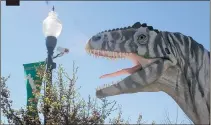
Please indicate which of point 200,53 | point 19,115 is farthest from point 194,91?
point 19,115

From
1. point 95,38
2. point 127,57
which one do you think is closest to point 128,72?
point 127,57

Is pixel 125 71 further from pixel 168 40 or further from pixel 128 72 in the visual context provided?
pixel 168 40

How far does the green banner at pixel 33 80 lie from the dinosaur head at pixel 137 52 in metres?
5.76

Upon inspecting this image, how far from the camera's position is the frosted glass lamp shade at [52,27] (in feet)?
35.4

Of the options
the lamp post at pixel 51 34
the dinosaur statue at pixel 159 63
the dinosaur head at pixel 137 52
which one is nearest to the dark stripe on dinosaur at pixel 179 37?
the dinosaur statue at pixel 159 63

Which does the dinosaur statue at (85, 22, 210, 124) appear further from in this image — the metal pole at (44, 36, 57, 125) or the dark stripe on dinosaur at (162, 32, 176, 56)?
the metal pole at (44, 36, 57, 125)

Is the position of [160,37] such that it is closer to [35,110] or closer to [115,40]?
[115,40]

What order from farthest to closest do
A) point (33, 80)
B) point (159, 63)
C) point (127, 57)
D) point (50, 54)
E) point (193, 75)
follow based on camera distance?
point (33, 80), point (50, 54), point (127, 57), point (159, 63), point (193, 75)

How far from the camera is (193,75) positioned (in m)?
4.95

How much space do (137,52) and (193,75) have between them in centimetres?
67

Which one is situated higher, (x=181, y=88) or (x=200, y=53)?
(x=200, y=53)

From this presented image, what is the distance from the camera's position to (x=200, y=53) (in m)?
5.10

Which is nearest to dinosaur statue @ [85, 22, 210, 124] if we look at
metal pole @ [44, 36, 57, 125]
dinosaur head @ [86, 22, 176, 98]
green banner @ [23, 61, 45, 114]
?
dinosaur head @ [86, 22, 176, 98]

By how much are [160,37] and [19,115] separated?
7.18m
